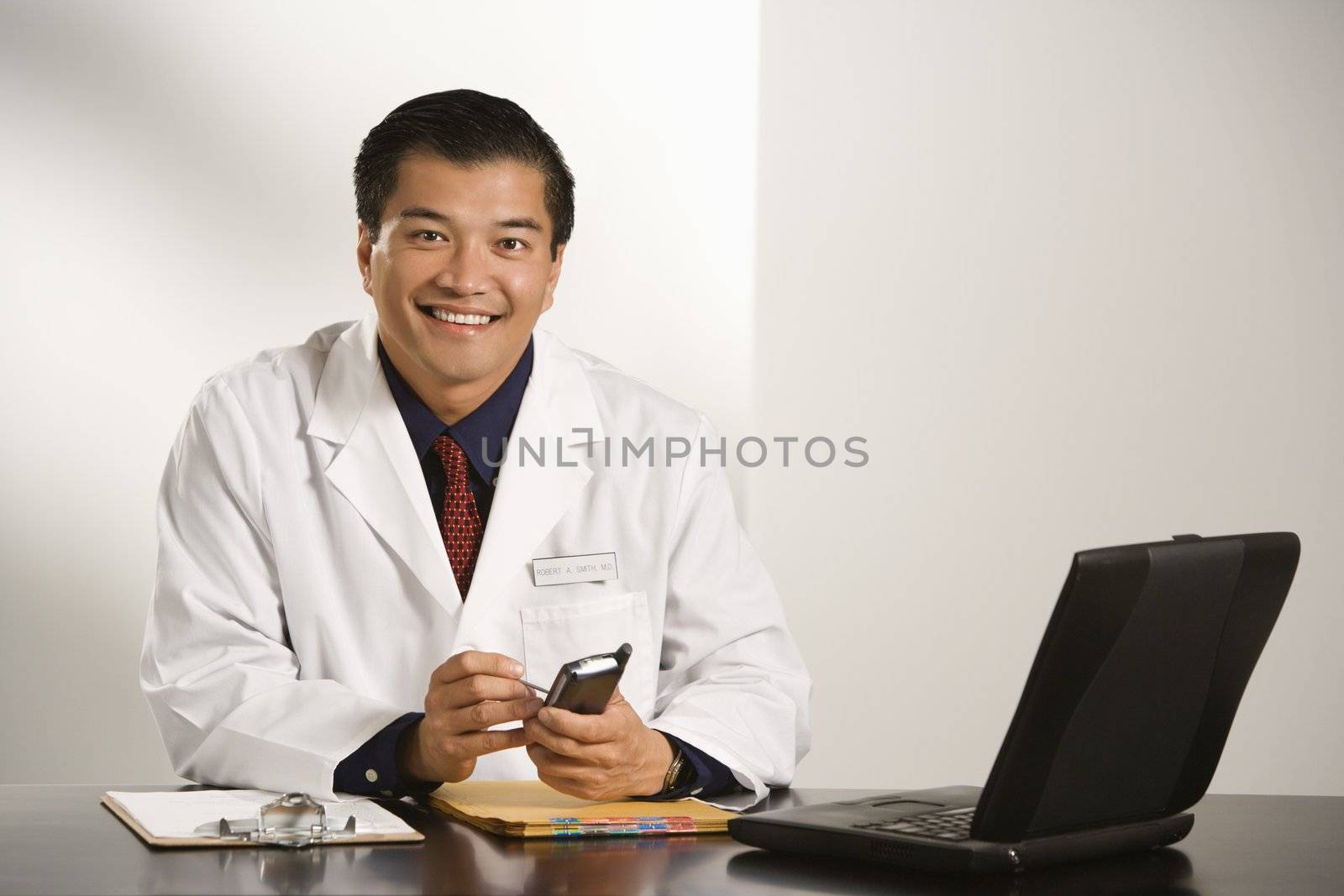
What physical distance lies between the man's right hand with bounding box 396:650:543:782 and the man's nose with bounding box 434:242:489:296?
2.10 ft

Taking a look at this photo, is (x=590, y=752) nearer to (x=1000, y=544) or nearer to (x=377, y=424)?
(x=377, y=424)

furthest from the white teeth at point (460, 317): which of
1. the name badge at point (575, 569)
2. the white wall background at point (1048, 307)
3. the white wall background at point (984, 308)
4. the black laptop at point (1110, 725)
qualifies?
the white wall background at point (1048, 307)

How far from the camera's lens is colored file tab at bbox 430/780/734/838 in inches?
55.4

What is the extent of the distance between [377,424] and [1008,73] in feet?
7.96

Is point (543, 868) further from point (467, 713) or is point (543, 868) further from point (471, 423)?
point (471, 423)

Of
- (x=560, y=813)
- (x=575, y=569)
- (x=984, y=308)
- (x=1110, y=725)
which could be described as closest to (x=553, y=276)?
(x=575, y=569)

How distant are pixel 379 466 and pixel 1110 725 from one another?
1.13 m

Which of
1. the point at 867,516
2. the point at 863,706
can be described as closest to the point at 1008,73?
the point at 867,516

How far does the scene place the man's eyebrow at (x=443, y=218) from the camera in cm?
206

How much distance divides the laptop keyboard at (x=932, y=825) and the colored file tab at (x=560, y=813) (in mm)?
186

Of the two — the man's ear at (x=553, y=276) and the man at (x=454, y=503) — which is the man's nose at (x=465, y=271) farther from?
the man's ear at (x=553, y=276)

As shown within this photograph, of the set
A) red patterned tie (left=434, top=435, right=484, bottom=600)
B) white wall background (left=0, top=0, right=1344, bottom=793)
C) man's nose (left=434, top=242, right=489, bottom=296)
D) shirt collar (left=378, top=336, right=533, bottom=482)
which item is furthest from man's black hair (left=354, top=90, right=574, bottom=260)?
white wall background (left=0, top=0, right=1344, bottom=793)

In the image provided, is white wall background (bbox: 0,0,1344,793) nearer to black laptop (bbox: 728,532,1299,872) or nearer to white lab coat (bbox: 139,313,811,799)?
white lab coat (bbox: 139,313,811,799)

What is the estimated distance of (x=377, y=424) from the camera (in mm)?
2100
